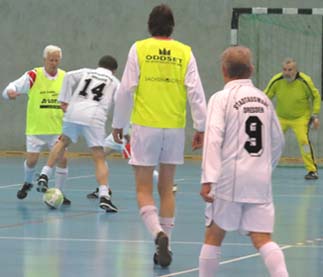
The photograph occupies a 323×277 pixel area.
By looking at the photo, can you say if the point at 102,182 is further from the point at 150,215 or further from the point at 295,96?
the point at 295,96

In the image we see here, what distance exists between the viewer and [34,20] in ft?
88.6

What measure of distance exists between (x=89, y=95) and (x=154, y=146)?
477 centimetres

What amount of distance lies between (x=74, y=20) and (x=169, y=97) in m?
16.0

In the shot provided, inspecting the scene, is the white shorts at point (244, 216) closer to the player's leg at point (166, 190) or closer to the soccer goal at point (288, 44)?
the player's leg at point (166, 190)

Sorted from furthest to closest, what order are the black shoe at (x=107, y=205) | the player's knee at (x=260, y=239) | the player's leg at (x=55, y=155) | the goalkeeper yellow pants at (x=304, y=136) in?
1. the goalkeeper yellow pants at (x=304, y=136)
2. the player's leg at (x=55, y=155)
3. the black shoe at (x=107, y=205)
4. the player's knee at (x=260, y=239)

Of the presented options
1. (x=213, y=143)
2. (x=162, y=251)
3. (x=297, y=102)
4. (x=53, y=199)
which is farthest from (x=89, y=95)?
(x=213, y=143)

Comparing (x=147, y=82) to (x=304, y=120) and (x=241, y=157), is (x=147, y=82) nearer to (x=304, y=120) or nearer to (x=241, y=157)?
(x=241, y=157)

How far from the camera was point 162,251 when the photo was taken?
10.6 meters

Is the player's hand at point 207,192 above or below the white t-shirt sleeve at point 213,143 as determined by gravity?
below

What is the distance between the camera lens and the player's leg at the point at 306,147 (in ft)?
69.2

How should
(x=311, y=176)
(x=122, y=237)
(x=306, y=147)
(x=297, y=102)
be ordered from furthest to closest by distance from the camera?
(x=297, y=102)
(x=306, y=147)
(x=311, y=176)
(x=122, y=237)

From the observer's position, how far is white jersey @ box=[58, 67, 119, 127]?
15445 millimetres

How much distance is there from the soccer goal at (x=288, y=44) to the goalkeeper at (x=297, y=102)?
11.5ft

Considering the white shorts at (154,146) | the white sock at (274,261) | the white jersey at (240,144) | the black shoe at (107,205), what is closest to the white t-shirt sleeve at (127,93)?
the white shorts at (154,146)
